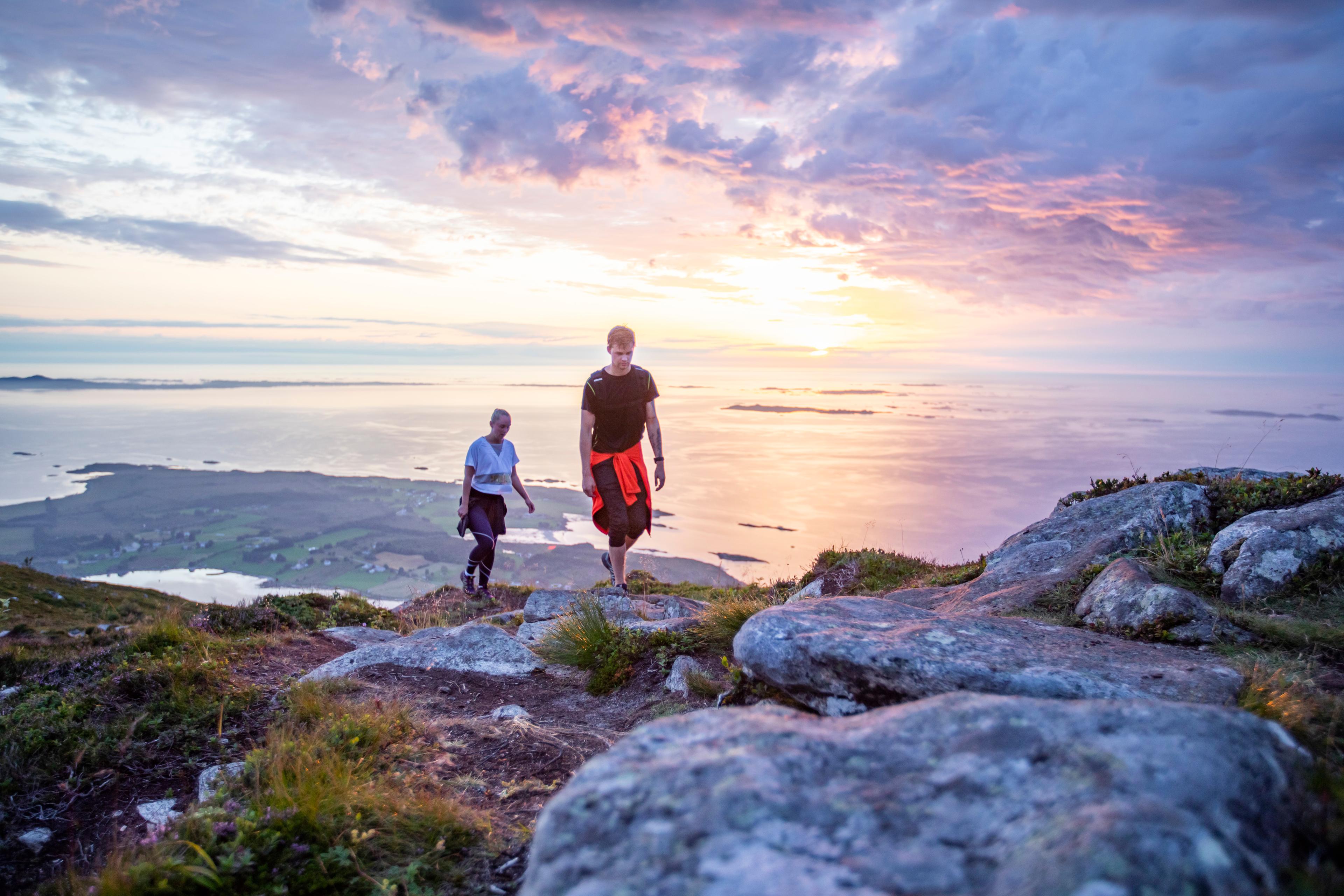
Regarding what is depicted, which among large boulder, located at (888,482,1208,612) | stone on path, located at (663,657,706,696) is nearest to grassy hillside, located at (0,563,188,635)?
stone on path, located at (663,657,706,696)

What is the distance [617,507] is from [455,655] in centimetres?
278

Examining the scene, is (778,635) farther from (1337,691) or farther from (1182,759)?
(1337,691)

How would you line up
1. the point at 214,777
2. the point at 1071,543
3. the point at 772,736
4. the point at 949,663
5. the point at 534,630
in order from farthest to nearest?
the point at 534,630
the point at 1071,543
the point at 214,777
the point at 949,663
the point at 772,736

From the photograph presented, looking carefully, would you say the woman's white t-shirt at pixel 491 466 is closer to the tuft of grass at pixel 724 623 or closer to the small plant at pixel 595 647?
the small plant at pixel 595 647

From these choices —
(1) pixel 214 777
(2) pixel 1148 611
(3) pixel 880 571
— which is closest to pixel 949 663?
(2) pixel 1148 611

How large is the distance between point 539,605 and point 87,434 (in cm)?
24424

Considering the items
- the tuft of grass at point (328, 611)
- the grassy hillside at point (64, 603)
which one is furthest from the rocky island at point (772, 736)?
the grassy hillside at point (64, 603)

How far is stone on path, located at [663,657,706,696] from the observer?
18.9ft

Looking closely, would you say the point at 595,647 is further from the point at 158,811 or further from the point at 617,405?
the point at 158,811

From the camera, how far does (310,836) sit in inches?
127

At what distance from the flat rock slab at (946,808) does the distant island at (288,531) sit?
41618 mm

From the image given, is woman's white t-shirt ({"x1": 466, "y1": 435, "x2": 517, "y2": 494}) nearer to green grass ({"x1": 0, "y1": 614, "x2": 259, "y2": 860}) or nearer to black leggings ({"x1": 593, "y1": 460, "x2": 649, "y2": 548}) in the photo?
black leggings ({"x1": 593, "y1": 460, "x2": 649, "y2": 548})

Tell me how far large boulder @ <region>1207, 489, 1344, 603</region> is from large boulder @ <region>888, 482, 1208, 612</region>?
0.94m

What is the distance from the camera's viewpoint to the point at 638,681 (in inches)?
243
